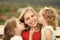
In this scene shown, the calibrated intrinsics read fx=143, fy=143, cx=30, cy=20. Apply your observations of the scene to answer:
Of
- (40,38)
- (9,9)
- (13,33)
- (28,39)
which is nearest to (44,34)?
(40,38)

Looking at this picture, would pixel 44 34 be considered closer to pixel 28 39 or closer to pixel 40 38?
pixel 40 38

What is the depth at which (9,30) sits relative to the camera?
175cm

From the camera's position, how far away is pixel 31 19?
5.75 ft

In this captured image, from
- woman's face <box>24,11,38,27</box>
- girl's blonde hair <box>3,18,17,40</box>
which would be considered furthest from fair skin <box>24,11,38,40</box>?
girl's blonde hair <box>3,18,17,40</box>

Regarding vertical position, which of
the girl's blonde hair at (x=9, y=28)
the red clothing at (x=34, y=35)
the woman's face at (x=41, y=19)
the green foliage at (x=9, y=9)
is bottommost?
the red clothing at (x=34, y=35)

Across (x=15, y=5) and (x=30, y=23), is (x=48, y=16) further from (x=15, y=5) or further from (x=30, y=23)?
(x=15, y=5)

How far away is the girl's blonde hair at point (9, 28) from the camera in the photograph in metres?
1.74

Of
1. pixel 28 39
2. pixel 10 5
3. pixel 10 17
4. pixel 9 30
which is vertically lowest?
pixel 28 39

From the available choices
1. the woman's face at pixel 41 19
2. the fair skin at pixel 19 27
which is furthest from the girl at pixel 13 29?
the woman's face at pixel 41 19

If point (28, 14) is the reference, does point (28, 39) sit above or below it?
below

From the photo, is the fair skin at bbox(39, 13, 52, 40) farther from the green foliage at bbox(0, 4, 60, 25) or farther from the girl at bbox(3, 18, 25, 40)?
the girl at bbox(3, 18, 25, 40)

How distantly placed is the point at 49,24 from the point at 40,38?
20cm

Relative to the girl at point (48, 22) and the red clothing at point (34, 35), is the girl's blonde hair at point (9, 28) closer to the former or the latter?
the red clothing at point (34, 35)

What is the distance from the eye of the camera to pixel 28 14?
1762 mm
